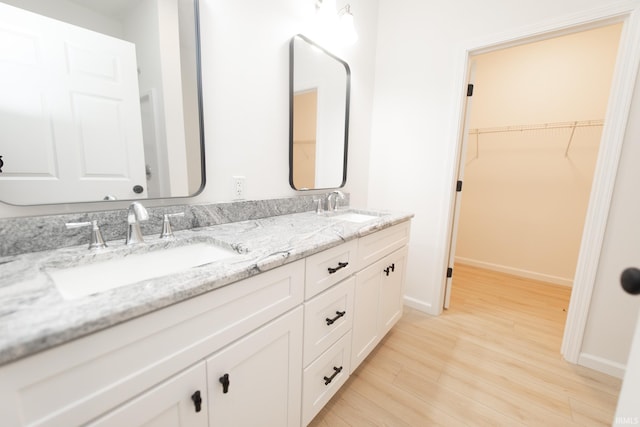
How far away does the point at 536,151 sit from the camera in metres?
2.72

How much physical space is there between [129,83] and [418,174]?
186 centimetres

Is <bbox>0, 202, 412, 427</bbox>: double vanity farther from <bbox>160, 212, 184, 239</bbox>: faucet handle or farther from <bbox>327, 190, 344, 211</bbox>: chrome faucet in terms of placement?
<bbox>327, 190, 344, 211</bbox>: chrome faucet

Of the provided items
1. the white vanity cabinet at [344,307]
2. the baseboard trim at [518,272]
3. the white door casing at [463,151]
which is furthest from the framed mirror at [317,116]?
the baseboard trim at [518,272]

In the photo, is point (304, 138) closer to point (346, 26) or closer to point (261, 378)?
point (346, 26)

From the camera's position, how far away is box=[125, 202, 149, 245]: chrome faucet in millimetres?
831

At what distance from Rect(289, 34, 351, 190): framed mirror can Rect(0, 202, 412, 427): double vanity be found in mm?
515

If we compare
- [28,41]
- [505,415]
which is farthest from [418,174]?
[28,41]

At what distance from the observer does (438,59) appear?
189cm

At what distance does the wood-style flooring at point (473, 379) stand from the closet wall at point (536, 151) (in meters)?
0.94

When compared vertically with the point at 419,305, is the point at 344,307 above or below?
above

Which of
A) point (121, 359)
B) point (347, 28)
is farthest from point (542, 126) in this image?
point (121, 359)

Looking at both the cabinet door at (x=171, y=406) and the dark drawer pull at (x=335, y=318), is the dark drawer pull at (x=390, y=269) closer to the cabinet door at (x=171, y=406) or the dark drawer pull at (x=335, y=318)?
the dark drawer pull at (x=335, y=318)

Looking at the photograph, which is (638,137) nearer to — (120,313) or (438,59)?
(438,59)

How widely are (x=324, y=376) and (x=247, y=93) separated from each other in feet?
4.46
